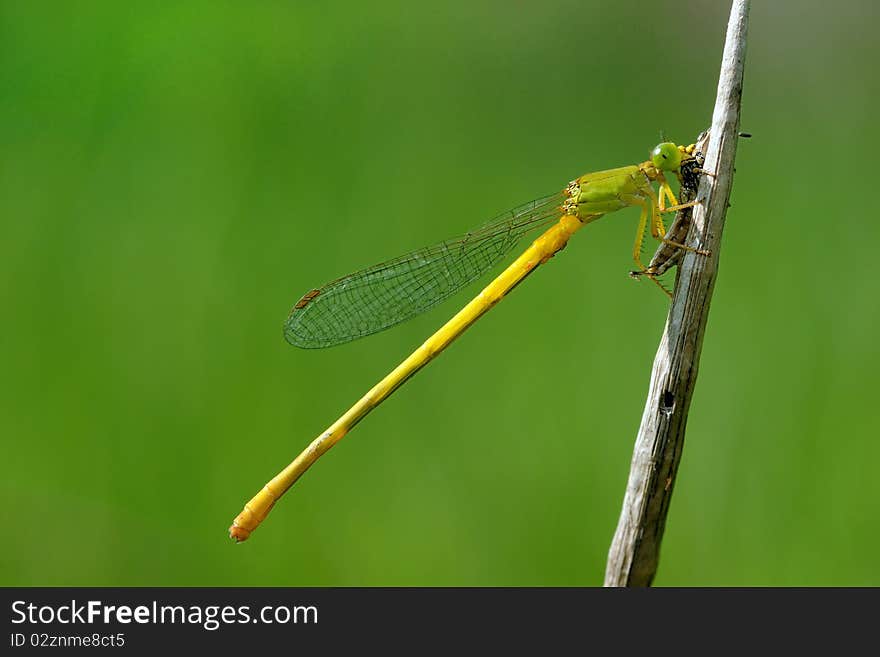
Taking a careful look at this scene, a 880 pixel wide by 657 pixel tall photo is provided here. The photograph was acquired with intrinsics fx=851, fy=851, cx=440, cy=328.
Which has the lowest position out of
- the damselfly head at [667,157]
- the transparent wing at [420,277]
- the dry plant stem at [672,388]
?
the dry plant stem at [672,388]

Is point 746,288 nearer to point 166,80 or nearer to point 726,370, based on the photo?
point 726,370

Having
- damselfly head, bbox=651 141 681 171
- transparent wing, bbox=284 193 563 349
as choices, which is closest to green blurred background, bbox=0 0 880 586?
transparent wing, bbox=284 193 563 349

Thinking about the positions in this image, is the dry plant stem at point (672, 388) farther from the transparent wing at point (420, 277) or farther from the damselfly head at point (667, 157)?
the transparent wing at point (420, 277)

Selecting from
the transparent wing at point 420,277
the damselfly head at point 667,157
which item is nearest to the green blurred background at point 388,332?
the transparent wing at point 420,277

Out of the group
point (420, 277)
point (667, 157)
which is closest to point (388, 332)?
point (420, 277)

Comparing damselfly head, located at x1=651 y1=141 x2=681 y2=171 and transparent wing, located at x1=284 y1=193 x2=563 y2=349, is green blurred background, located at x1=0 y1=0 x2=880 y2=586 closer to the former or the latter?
transparent wing, located at x1=284 y1=193 x2=563 y2=349

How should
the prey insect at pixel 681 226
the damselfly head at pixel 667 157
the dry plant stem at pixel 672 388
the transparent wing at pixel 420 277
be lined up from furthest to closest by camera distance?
the transparent wing at pixel 420 277
the damselfly head at pixel 667 157
the prey insect at pixel 681 226
the dry plant stem at pixel 672 388

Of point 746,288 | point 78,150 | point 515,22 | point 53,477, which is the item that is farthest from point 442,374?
point 515,22
